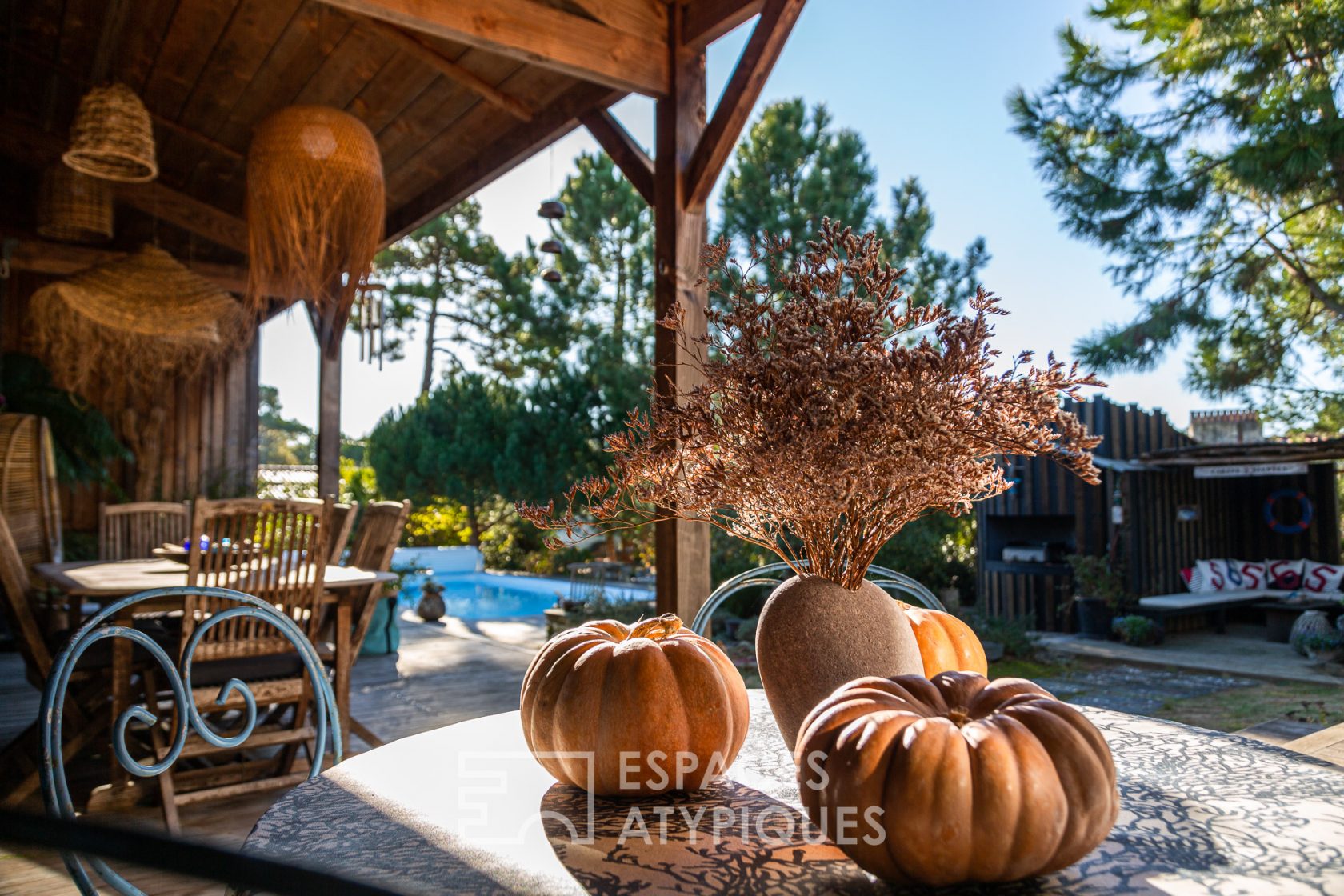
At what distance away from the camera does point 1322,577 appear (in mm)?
7875

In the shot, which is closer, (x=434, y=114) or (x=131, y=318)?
(x=434, y=114)

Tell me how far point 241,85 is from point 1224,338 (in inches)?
292

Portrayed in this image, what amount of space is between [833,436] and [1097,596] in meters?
7.77

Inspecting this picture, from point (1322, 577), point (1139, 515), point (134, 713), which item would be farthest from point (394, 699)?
point (1322, 577)

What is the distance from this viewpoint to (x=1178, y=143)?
6977mm

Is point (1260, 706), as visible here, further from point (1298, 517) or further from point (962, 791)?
point (962, 791)

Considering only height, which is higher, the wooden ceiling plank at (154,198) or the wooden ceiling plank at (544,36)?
the wooden ceiling plank at (154,198)

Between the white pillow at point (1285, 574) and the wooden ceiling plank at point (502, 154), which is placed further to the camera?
the white pillow at point (1285, 574)

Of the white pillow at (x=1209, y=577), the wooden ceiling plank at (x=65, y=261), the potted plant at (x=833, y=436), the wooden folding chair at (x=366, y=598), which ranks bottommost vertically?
the white pillow at (x=1209, y=577)

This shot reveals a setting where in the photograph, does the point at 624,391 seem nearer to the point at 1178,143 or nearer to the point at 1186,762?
the point at 1178,143

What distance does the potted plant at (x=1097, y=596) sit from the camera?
300 inches

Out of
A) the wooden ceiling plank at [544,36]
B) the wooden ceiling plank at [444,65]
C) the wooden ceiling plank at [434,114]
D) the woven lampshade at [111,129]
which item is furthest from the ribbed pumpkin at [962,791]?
the woven lampshade at [111,129]

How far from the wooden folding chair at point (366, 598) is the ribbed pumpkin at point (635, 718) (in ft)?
7.48

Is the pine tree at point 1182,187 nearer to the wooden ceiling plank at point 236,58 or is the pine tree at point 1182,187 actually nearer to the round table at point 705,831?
the wooden ceiling plank at point 236,58
